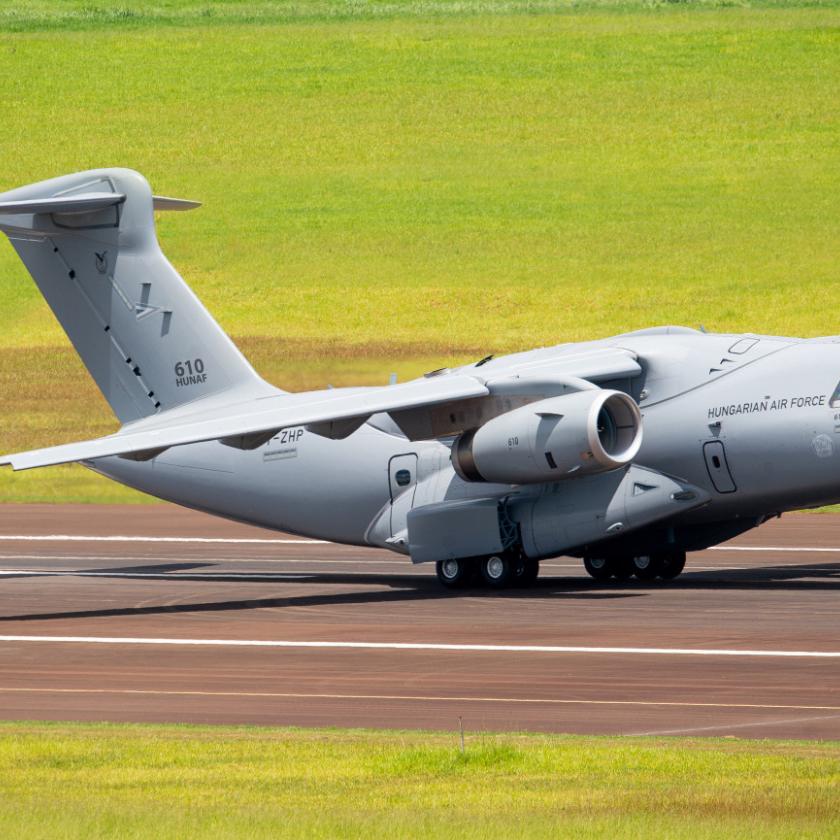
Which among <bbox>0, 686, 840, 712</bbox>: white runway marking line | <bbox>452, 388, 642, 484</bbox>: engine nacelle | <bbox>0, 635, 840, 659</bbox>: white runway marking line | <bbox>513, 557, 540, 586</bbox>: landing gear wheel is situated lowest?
<bbox>513, 557, 540, 586</bbox>: landing gear wheel

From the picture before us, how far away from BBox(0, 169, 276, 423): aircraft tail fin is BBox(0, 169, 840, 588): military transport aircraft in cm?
3

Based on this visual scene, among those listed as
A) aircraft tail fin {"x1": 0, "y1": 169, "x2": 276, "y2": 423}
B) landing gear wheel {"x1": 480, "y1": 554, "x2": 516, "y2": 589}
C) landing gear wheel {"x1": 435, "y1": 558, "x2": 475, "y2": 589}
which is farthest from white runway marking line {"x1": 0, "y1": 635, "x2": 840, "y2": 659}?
aircraft tail fin {"x1": 0, "y1": 169, "x2": 276, "y2": 423}

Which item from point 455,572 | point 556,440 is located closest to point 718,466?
point 556,440

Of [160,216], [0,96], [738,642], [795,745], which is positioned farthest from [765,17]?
[795,745]

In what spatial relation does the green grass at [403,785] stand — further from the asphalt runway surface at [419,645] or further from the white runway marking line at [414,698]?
the white runway marking line at [414,698]

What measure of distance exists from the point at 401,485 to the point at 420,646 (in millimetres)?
6651

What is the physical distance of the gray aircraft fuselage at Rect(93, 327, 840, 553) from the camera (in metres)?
21.3

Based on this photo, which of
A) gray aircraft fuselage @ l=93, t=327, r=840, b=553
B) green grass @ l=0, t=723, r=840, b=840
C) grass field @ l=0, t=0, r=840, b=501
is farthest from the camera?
grass field @ l=0, t=0, r=840, b=501

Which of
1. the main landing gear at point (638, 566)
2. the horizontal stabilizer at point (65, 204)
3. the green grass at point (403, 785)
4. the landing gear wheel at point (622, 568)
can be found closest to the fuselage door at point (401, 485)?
the main landing gear at point (638, 566)

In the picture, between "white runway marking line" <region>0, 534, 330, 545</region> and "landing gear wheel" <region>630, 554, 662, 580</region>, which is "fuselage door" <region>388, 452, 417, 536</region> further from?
"white runway marking line" <region>0, 534, 330, 545</region>

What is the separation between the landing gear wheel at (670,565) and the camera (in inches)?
926

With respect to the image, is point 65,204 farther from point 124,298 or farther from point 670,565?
point 670,565

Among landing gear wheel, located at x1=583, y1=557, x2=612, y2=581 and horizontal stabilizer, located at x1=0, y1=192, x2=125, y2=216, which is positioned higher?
horizontal stabilizer, located at x1=0, y1=192, x2=125, y2=216

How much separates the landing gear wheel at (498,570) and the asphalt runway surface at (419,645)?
26 centimetres
